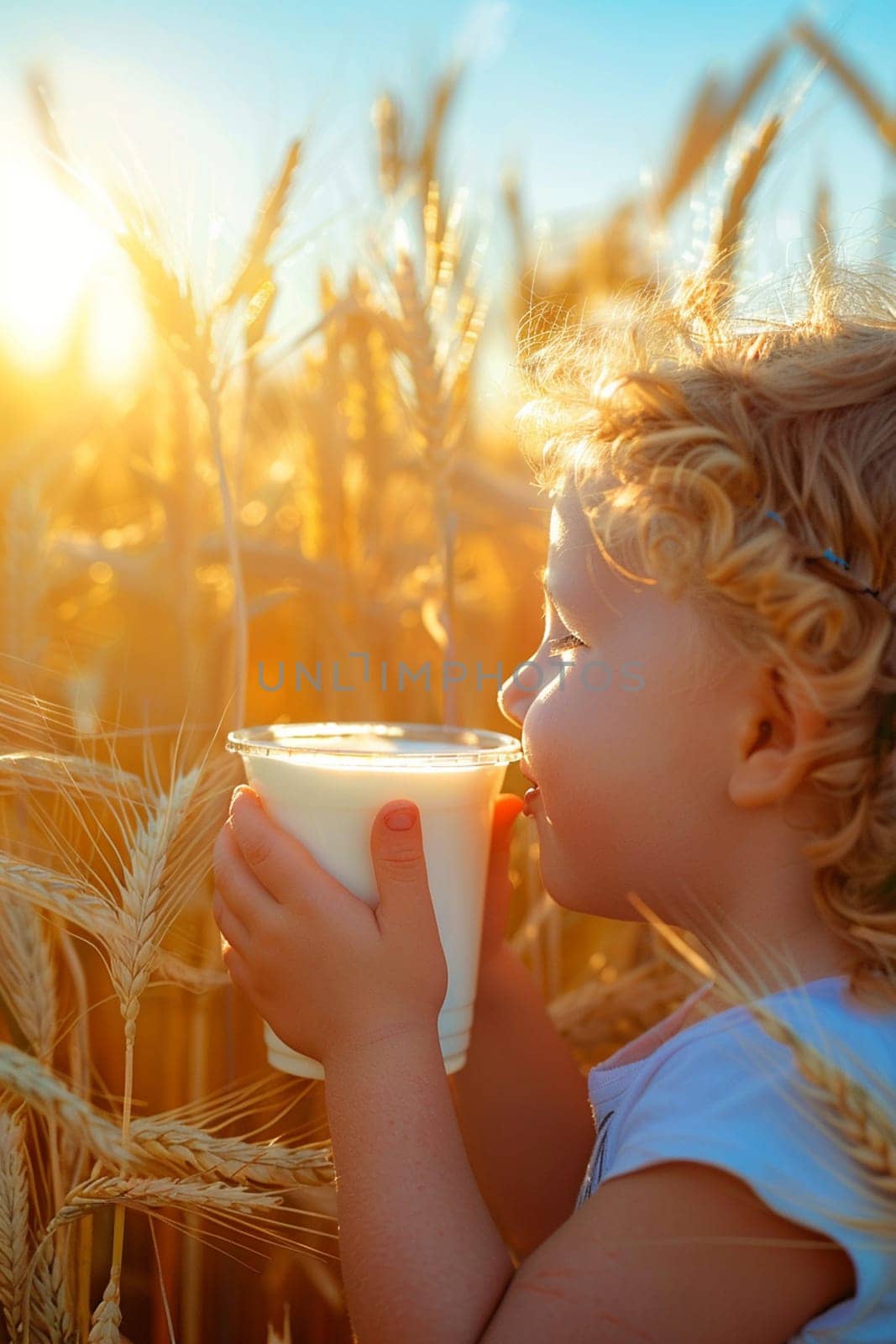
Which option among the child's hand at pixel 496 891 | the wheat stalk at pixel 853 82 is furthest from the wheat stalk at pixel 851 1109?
the wheat stalk at pixel 853 82

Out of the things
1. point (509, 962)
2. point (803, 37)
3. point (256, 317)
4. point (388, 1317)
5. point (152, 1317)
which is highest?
point (803, 37)

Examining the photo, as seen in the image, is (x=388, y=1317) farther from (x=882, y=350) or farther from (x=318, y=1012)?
(x=882, y=350)

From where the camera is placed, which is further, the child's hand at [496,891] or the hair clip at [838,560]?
the child's hand at [496,891]

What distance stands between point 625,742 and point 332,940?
0.28m

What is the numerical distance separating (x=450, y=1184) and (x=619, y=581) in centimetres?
47

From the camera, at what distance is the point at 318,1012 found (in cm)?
81

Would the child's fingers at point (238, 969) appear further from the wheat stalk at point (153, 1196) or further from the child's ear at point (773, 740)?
the child's ear at point (773, 740)

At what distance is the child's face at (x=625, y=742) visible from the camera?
2.62 feet

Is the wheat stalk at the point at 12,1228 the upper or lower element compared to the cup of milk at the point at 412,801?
lower

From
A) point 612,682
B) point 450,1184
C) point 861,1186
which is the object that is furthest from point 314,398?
point 861,1186

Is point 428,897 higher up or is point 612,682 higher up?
point 612,682

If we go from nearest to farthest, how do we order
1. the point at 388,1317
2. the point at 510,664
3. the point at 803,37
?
the point at 388,1317 < the point at 803,37 < the point at 510,664

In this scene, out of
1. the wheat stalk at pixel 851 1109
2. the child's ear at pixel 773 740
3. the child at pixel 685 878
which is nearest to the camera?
the wheat stalk at pixel 851 1109

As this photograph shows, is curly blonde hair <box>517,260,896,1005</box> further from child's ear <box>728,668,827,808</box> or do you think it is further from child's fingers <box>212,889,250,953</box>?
child's fingers <box>212,889,250,953</box>
